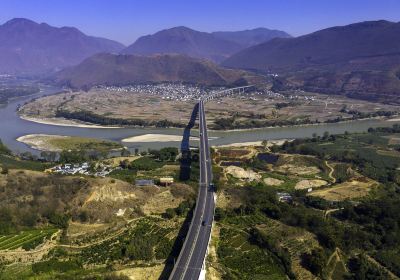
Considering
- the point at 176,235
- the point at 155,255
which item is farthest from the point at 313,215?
the point at 155,255

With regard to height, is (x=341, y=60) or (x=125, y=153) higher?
(x=341, y=60)

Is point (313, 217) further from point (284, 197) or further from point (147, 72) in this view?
point (147, 72)

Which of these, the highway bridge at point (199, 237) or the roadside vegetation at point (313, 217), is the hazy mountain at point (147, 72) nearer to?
the roadside vegetation at point (313, 217)

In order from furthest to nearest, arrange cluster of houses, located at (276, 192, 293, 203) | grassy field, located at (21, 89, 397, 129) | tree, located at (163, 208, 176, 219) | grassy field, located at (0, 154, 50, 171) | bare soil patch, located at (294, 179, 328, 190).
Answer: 1. grassy field, located at (21, 89, 397, 129)
2. grassy field, located at (0, 154, 50, 171)
3. bare soil patch, located at (294, 179, 328, 190)
4. cluster of houses, located at (276, 192, 293, 203)
5. tree, located at (163, 208, 176, 219)

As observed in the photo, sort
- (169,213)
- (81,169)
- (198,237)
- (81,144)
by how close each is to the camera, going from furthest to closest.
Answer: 1. (81,144)
2. (81,169)
3. (169,213)
4. (198,237)

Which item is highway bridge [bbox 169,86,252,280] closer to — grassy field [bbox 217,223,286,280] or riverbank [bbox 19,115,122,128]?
grassy field [bbox 217,223,286,280]

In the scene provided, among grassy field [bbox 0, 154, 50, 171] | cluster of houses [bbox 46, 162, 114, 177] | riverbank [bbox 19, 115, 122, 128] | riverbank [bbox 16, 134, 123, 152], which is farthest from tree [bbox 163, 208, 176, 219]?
riverbank [bbox 19, 115, 122, 128]

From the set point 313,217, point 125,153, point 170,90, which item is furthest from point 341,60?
point 313,217
